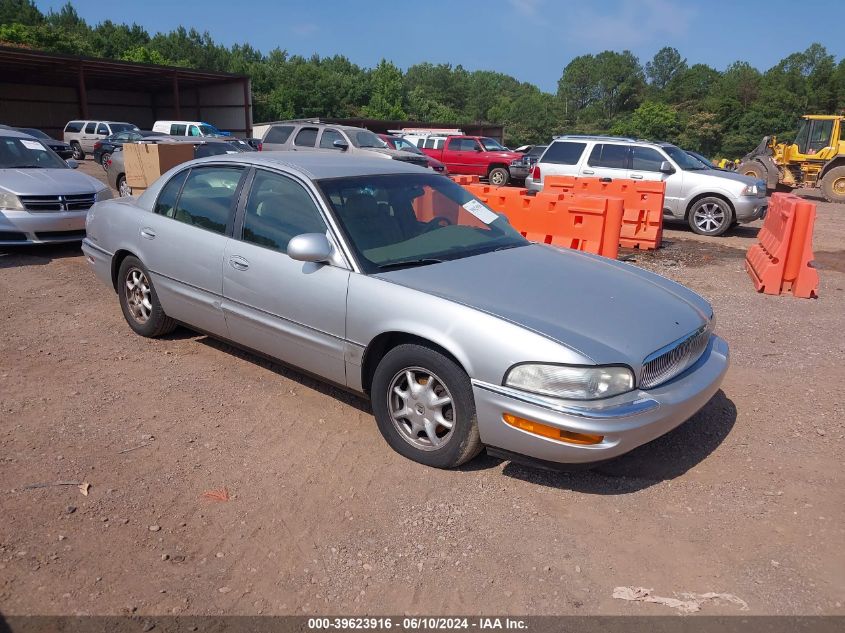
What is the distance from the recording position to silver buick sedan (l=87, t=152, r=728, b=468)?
10.5 feet

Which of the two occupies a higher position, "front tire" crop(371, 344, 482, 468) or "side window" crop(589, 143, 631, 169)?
"side window" crop(589, 143, 631, 169)

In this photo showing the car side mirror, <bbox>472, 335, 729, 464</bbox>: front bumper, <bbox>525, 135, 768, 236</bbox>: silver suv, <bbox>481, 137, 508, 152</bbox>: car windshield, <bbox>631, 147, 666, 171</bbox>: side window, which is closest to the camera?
<bbox>472, 335, 729, 464</bbox>: front bumper

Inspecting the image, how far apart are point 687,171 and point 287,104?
50.3m

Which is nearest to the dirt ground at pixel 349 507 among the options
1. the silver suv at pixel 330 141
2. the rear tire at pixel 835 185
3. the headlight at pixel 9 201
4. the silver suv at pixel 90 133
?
the headlight at pixel 9 201

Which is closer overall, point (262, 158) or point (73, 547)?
point (73, 547)

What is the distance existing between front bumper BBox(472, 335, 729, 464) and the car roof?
1.92m

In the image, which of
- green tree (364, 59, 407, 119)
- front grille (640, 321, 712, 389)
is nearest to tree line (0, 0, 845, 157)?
green tree (364, 59, 407, 119)

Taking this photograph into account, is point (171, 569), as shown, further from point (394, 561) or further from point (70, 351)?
point (70, 351)

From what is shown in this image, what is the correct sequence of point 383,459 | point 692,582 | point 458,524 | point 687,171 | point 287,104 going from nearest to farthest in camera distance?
point 692,582
point 458,524
point 383,459
point 687,171
point 287,104

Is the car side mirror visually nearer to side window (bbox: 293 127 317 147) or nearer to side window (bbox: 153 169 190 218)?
side window (bbox: 153 169 190 218)

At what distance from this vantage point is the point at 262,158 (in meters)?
4.79

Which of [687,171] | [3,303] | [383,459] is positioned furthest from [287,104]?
[383,459]

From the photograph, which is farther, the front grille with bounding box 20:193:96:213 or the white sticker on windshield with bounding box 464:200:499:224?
the front grille with bounding box 20:193:96:213

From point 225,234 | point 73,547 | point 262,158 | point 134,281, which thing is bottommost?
point 73,547
